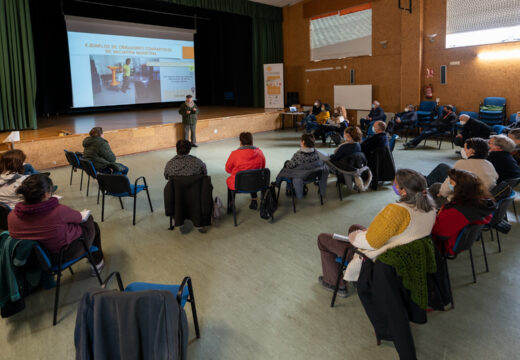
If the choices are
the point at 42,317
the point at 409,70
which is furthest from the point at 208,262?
the point at 409,70

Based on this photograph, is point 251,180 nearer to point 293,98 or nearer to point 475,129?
point 475,129

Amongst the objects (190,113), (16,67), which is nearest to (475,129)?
(190,113)

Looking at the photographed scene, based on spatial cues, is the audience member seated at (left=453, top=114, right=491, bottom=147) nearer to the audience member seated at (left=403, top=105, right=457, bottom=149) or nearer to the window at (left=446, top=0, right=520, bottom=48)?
the audience member seated at (left=403, top=105, right=457, bottom=149)

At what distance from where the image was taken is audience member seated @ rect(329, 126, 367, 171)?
16.6 ft

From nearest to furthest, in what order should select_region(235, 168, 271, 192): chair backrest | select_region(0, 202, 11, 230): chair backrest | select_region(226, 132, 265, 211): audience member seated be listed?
1. select_region(0, 202, 11, 230): chair backrest
2. select_region(235, 168, 271, 192): chair backrest
3. select_region(226, 132, 265, 211): audience member seated

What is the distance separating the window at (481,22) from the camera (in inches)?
334

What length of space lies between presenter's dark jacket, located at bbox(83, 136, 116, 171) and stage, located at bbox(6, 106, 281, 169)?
2.69m

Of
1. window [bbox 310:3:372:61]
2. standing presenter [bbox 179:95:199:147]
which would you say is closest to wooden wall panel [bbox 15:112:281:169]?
standing presenter [bbox 179:95:199:147]

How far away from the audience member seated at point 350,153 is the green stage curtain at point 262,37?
8.78m

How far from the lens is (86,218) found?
2953mm

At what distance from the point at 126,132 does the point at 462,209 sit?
299 inches

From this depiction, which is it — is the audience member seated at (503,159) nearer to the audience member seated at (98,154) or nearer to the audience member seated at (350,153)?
the audience member seated at (350,153)

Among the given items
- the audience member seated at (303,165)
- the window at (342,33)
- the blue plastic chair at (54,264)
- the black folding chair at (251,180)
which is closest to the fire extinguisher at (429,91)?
the window at (342,33)

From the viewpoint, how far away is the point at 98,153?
5289 millimetres
